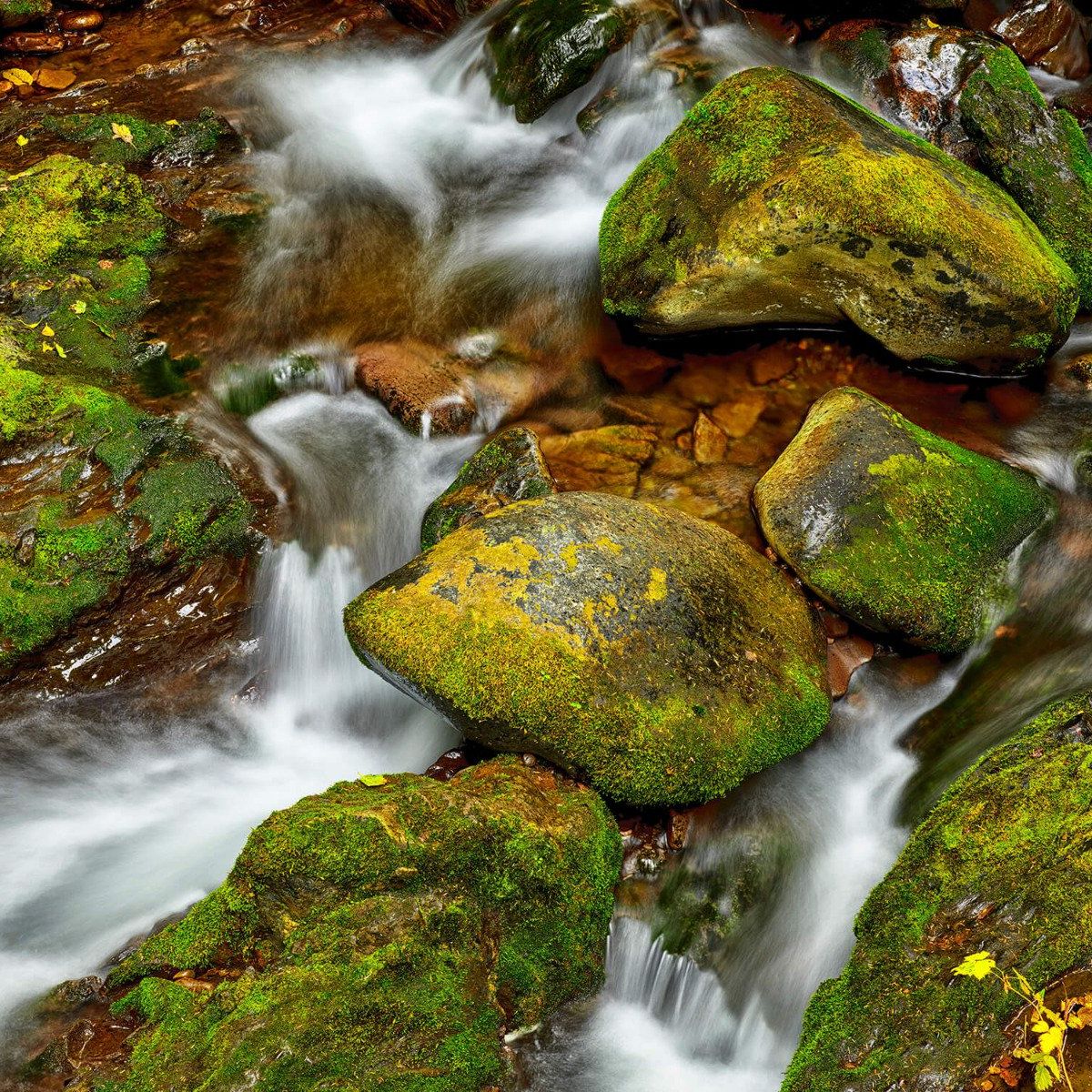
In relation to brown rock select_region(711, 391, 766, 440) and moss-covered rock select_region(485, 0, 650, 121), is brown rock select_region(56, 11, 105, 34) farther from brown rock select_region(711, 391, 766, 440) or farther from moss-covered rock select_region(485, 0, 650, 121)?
brown rock select_region(711, 391, 766, 440)

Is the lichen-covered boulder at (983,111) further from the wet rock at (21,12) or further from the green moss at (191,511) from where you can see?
the wet rock at (21,12)

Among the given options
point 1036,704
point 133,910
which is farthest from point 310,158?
point 1036,704

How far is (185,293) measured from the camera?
271 inches

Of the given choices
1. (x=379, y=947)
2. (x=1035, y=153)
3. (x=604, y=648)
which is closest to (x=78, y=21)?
(x=1035, y=153)

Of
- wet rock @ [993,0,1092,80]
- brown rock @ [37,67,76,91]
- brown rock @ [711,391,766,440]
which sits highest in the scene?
wet rock @ [993,0,1092,80]

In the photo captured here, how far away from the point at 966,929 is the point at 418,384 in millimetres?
4658

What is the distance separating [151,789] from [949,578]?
171 inches

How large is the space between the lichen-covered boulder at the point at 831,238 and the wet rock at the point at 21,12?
7134 mm

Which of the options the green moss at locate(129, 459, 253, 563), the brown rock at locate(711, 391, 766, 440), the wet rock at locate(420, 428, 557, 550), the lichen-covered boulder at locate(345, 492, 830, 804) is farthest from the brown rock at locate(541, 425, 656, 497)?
the green moss at locate(129, 459, 253, 563)

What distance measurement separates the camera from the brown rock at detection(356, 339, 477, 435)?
621cm

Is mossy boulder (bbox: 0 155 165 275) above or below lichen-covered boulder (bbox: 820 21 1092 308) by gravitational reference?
below

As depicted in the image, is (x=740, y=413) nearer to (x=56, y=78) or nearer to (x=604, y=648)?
(x=604, y=648)

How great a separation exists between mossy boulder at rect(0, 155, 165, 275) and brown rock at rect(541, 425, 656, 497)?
386 centimetres

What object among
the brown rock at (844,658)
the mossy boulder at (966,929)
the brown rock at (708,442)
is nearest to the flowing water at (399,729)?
the brown rock at (844,658)
